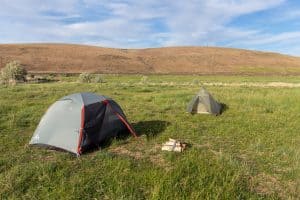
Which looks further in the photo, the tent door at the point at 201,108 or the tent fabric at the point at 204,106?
the tent door at the point at 201,108

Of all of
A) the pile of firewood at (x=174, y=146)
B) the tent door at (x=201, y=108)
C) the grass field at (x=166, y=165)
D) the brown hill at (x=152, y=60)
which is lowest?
the grass field at (x=166, y=165)

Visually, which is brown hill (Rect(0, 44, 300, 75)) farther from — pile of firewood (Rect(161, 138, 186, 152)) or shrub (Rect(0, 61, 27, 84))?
pile of firewood (Rect(161, 138, 186, 152))

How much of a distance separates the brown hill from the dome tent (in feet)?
166

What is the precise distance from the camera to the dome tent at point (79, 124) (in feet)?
24.3

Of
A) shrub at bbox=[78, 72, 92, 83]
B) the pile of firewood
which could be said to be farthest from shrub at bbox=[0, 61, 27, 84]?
the pile of firewood

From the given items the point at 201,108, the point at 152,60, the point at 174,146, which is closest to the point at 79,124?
the point at 174,146

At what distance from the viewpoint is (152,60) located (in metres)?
77.4

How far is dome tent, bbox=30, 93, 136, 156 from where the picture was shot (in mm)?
7410

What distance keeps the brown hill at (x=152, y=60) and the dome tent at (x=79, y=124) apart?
50.7 metres

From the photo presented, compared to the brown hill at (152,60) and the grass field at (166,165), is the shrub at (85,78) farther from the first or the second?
the brown hill at (152,60)

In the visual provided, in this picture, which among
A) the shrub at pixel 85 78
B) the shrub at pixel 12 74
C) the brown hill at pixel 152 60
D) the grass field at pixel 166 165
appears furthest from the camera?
the brown hill at pixel 152 60

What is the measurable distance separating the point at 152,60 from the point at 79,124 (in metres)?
70.6

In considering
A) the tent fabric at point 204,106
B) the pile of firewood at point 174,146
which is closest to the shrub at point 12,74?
the tent fabric at point 204,106

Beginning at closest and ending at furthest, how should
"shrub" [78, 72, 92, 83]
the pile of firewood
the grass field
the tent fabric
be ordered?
1. the grass field
2. the pile of firewood
3. the tent fabric
4. "shrub" [78, 72, 92, 83]
